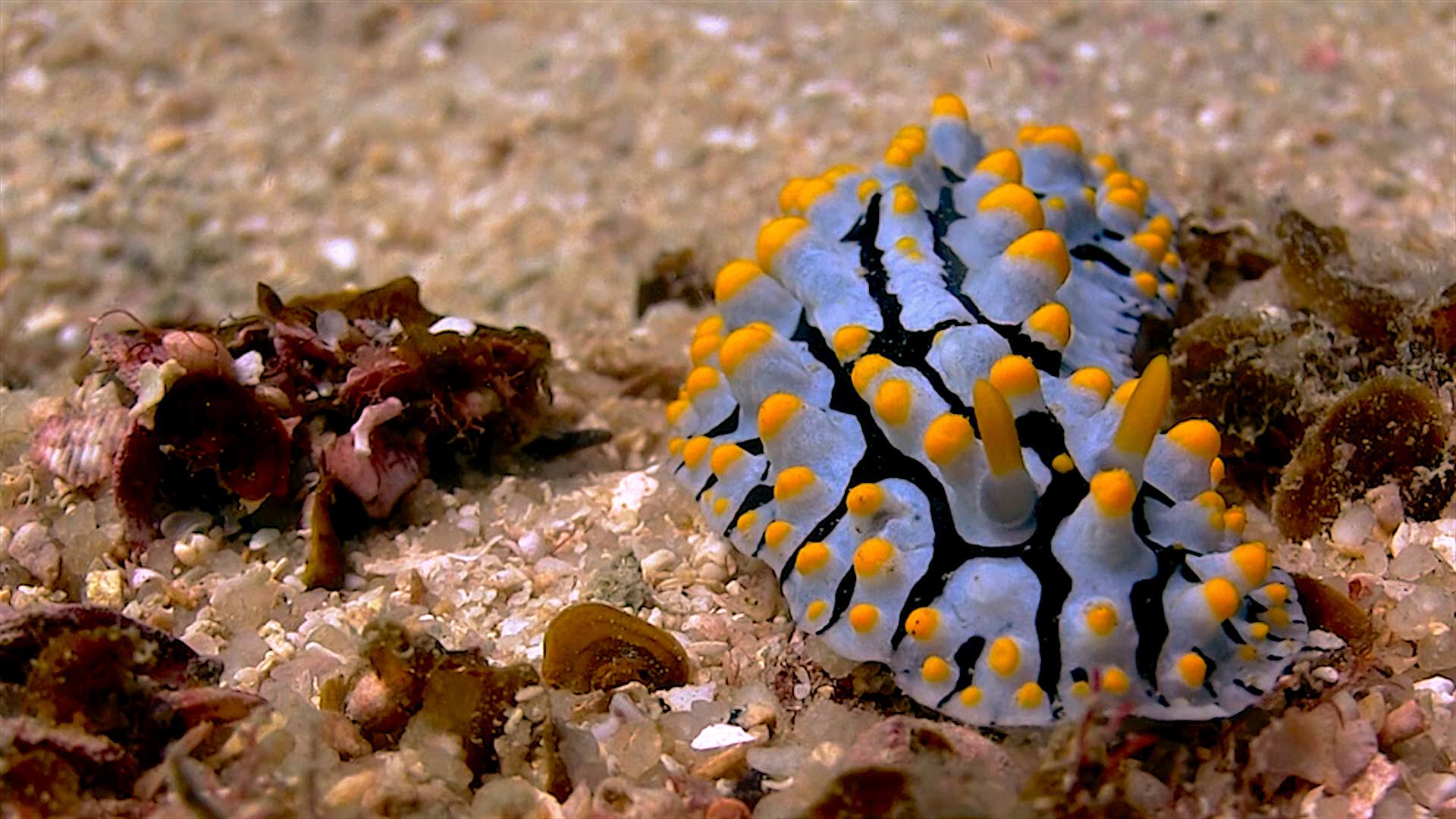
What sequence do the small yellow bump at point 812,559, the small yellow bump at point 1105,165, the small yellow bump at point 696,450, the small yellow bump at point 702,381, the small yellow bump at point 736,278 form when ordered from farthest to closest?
the small yellow bump at point 1105,165
the small yellow bump at point 736,278
the small yellow bump at point 702,381
the small yellow bump at point 696,450
the small yellow bump at point 812,559

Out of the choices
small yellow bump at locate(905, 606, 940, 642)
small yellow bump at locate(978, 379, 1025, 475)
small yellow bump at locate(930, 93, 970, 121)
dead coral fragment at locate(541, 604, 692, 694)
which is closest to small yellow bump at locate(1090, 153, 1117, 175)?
small yellow bump at locate(930, 93, 970, 121)

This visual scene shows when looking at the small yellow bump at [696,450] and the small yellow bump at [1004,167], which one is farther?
the small yellow bump at [1004,167]

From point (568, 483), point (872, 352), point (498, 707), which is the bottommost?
point (568, 483)

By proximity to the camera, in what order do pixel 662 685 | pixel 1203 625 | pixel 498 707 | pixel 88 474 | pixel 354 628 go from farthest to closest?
pixel 88 474
pixel 354 628
pixel 662 685
pixel 498 707
pixel 1203 625

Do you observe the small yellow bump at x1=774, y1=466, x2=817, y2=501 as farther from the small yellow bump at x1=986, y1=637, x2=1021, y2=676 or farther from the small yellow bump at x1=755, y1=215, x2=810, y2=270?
the small yellow bump at x1=755, y1=215, x2=810, y2=270

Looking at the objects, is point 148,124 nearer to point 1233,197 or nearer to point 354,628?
point 354,628

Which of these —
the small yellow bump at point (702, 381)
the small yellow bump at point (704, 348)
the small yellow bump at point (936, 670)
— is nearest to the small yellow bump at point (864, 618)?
the small yellow bump at point (936, 670)

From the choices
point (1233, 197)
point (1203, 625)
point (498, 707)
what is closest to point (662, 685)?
point (498, 707)

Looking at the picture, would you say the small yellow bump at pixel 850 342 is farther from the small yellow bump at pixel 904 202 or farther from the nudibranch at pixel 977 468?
the small yellow bump at pixel 904 202
